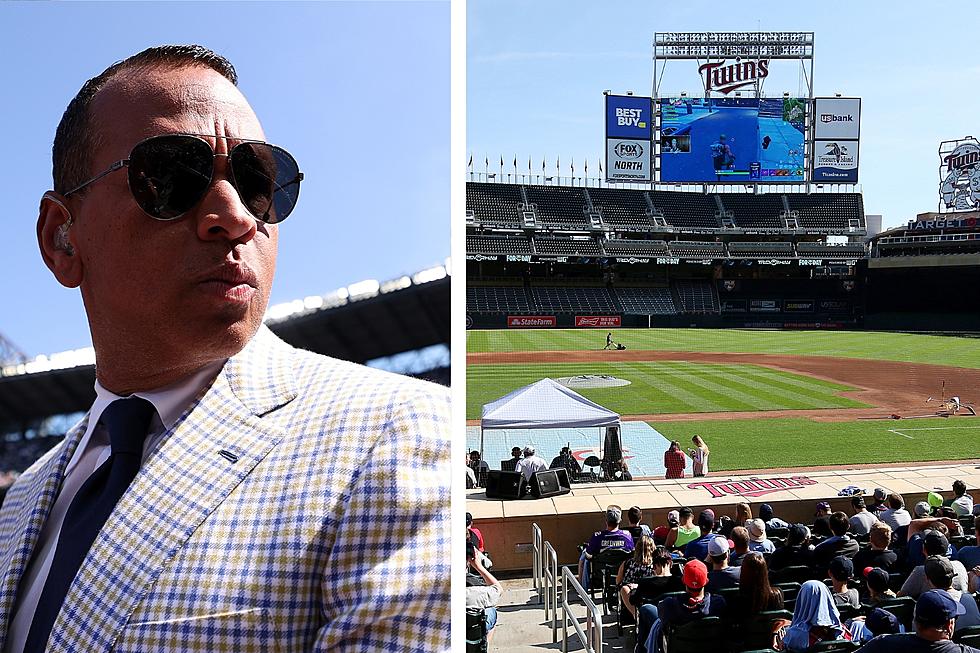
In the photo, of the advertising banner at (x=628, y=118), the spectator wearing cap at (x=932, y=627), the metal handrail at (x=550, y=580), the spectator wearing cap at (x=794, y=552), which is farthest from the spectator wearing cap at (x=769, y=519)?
the advertising banner at (x=628, y=118)

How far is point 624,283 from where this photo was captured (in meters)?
40.8

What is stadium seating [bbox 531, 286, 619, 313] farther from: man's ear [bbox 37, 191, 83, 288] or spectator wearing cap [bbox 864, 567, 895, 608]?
man's ear [bbox 37, 191, 83, 288]

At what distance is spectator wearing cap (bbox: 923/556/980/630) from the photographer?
3.27 m

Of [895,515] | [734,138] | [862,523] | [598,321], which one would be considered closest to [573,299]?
[598,321]

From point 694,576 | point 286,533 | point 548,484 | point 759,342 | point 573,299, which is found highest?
point 286,533

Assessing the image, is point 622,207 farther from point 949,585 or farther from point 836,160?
point 949,585

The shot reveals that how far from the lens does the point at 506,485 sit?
23.1 ft

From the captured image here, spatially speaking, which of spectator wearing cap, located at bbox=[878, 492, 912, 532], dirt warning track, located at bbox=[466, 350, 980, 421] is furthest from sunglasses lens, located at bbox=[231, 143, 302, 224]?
dirt warning track, located at bbox=[466, 350, 980, 421]

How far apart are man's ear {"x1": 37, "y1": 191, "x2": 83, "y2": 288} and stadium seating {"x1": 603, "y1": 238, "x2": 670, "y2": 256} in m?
39.8

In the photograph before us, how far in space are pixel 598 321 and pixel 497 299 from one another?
532cm

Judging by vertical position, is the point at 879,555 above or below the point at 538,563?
above

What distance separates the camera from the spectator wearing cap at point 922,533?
4266mm

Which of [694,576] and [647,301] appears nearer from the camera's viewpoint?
[694,576]

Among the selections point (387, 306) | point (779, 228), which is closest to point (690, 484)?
point (387, 306)
